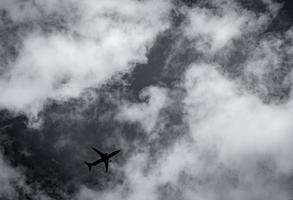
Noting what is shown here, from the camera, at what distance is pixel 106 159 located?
12700 cm
